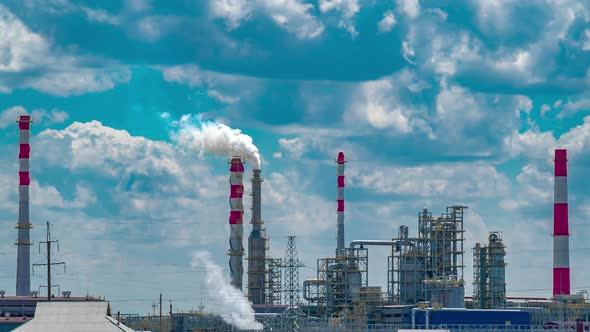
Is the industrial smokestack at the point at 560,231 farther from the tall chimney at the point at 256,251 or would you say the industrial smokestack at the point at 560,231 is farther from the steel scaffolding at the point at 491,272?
the tall chimney at the point at 256,251

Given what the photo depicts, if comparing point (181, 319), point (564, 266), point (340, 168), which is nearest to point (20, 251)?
point (181, 319)

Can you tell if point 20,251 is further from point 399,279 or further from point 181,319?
point 399,279

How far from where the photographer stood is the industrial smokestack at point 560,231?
358ft

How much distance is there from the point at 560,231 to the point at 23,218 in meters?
48.4

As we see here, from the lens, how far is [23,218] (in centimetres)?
12481

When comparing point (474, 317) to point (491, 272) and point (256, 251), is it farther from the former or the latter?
point (256, 251)

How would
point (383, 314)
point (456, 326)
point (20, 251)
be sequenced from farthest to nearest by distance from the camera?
1. point (20, 251)
2. point (383, 314)
3. point (456, 326)

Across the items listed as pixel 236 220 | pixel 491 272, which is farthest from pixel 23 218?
pixel 491 272

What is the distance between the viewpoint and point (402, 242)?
114 meters

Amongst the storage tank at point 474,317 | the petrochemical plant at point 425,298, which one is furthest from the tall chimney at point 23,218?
the storage tank at point 474,317

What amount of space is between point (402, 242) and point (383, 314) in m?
7.42

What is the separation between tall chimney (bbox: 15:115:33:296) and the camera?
124m

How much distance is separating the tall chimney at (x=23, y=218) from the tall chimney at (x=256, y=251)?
20359 mm

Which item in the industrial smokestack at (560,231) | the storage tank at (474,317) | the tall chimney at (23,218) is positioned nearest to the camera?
the storage tank at (474,317)
